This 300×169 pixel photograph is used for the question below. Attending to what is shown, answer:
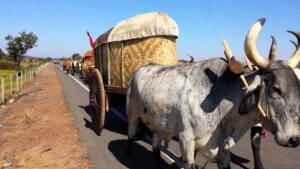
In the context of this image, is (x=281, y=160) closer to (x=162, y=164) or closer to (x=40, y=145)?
(x=162, y=164)

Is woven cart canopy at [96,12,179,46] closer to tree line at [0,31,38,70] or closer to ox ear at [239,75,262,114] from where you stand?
ox ear at [239,75,262,114]

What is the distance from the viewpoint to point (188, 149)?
15.6 ft

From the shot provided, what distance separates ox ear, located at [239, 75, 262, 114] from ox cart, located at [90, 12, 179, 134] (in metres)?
4.11

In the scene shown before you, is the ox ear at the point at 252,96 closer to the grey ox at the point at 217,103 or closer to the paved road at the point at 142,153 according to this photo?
the grey ox at the point at 217,103

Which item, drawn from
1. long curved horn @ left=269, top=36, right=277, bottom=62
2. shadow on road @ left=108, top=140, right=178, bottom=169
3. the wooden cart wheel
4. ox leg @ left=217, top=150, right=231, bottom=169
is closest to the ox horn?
long curved horn @ left=269, top=36, right=277, bottom=62

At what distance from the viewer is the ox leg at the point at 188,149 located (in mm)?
4734

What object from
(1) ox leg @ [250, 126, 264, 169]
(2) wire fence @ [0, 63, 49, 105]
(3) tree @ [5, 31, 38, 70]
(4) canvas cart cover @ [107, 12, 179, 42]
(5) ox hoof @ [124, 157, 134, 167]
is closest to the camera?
(1) ox leg @ [250, 126, 264, 169]

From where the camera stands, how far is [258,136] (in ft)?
19.2

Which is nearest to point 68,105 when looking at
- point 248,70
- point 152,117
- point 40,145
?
point 40,145

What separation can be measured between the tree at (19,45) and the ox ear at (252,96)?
55.5 m

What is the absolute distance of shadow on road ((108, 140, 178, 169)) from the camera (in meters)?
6.61

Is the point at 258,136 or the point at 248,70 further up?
the point at 248,70

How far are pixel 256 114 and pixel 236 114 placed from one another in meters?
0.26

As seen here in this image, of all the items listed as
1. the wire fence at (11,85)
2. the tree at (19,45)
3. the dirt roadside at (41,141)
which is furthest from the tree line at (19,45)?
the dirt roadside at (41,141)
